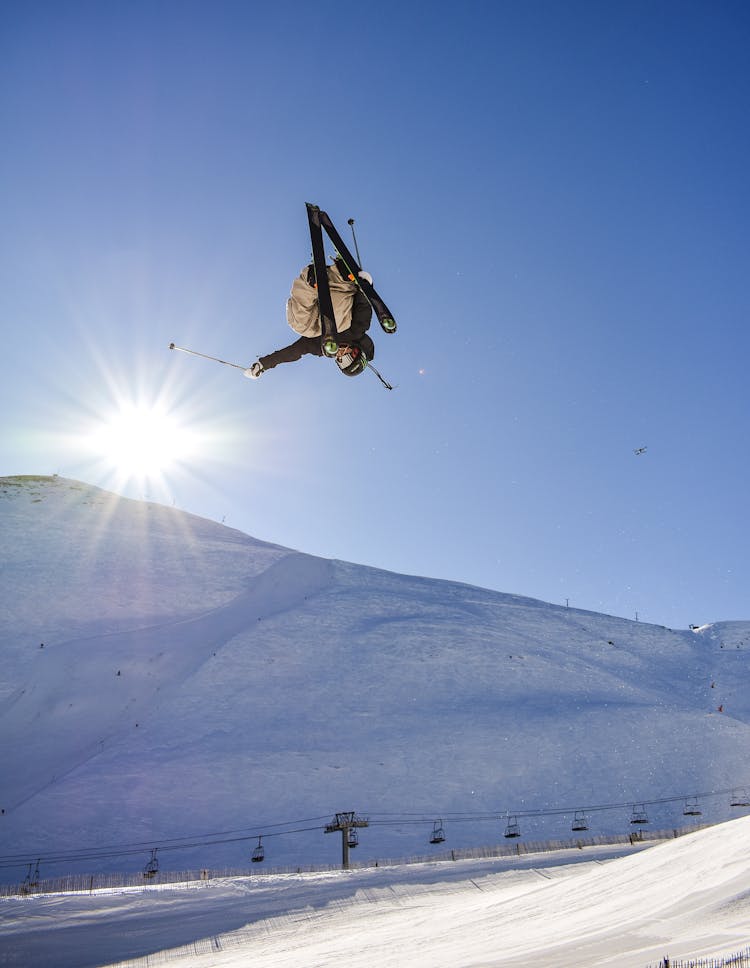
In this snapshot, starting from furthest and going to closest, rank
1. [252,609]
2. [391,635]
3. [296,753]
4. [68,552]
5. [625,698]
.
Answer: [68,552] < [252,609] < [391,635] < [625,698] < [296,753]

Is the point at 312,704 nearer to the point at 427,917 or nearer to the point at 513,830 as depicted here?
the point at 513,830

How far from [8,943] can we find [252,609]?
44183 millimetres

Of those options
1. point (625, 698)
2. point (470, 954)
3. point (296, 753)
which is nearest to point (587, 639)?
point (625, 698)

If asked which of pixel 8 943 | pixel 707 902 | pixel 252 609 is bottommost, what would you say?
pixel 8 943

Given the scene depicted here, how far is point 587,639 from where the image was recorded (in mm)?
62781

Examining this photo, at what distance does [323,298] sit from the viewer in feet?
24.3

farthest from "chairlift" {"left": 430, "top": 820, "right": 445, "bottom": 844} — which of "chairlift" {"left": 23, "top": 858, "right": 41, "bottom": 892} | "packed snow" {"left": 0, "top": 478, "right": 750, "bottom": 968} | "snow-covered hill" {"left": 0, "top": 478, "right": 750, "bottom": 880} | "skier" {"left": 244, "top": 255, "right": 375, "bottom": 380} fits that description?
"skier" {"left": 244, "top": 255, "right": 375, "bottom": 380}

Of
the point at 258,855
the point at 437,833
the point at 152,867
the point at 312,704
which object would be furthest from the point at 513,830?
the point at 152,867

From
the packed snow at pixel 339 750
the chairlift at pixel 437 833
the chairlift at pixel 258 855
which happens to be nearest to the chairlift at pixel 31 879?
the packed snow at pixel 339 750

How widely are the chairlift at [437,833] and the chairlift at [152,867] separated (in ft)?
38.6

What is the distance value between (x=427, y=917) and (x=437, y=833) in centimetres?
2136

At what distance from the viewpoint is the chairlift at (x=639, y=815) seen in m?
35.0

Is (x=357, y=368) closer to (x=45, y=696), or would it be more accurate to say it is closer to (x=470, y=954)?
(x=470, y=954)

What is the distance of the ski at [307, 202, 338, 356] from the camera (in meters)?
7.37
